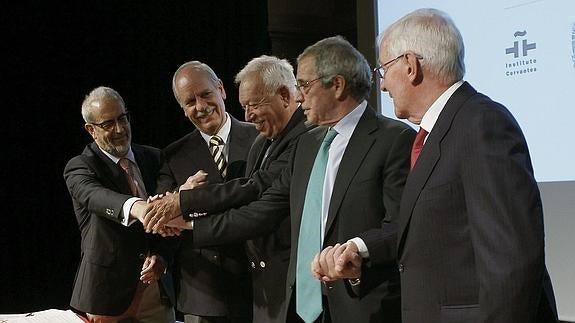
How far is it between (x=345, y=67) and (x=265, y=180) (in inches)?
24.9

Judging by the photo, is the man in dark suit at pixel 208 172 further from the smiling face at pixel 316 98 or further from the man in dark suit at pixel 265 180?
the smiling face at pixel 316 98

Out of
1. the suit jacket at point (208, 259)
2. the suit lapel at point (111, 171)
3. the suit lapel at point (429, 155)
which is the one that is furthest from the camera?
the suit lapel at point (111, 171)

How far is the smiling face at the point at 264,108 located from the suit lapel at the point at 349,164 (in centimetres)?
65

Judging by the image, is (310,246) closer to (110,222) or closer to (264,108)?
(264,108)

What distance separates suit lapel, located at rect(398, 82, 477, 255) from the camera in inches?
74.9

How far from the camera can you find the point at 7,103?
6.19 meters

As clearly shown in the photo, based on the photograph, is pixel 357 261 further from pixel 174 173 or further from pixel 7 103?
pixel 7 103

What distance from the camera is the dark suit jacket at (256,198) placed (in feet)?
9.85

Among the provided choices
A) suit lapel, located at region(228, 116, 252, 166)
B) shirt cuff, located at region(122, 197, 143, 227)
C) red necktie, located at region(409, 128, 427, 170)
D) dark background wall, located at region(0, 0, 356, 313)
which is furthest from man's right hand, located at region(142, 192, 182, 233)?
A: dark background wall, located at region(0, 0, 356, 313)

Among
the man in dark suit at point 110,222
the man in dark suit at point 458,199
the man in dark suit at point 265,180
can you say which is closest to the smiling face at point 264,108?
the man in dark suit at point 265,180

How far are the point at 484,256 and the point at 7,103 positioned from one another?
5215 mm

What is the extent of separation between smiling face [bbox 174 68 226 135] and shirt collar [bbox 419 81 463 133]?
163 centimetres

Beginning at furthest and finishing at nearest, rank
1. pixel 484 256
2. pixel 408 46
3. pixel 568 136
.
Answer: pixel 568 136
pixel 408 46
pixel 484 256

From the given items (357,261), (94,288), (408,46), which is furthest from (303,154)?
(94,288)
